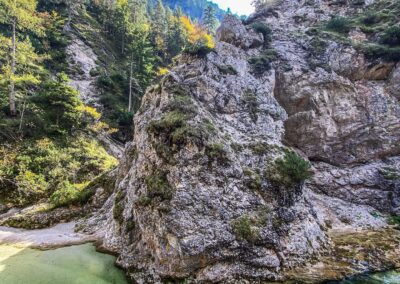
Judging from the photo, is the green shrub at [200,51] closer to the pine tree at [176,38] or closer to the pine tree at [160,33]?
the pine tree at [160,33]

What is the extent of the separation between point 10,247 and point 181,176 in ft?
32.3

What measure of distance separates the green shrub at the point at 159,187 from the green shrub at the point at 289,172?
18.9 ft

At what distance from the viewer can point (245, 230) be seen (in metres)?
11.7

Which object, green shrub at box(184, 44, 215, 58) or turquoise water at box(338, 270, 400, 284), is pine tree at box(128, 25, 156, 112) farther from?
turquoise water at box(338, 270, 400, 284)

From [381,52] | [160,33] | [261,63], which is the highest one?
[160,33]

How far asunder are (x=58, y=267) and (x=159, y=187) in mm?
5287

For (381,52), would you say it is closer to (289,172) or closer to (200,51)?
(200,51)

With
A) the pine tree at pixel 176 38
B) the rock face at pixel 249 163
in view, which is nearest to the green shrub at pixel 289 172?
the rock face at pixel 249 163

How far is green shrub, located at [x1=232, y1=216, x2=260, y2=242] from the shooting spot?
11.6 m

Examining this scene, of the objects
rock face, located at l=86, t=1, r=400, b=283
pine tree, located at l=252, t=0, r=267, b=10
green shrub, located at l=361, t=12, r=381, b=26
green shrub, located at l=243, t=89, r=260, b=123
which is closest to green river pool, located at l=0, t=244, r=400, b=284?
rock face, located at l=86, t=1, r=400, b=283

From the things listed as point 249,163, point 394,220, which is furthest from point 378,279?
point 394,220

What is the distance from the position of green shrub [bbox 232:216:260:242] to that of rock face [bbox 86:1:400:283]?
0.19 feet

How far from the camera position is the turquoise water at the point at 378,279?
1031 cm

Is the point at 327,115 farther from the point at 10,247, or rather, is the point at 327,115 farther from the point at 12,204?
the point at 12,204
